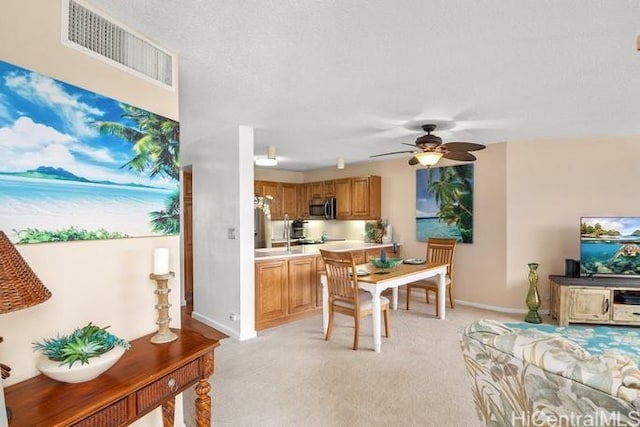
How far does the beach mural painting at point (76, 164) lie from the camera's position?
1.27 meters

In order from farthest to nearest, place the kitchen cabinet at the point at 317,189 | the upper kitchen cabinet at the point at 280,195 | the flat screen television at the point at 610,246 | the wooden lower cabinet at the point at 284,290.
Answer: the kitchen cabinet at the point at 317,189
the upper kitchen cabinet at the point at 280,195
the wooden lower cabinet at the point at 284,290
the flat screen television at the point at 610,246

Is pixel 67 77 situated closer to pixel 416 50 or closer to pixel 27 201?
pixel 27 201

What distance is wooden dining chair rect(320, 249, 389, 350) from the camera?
10.9 feet

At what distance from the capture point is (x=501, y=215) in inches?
179

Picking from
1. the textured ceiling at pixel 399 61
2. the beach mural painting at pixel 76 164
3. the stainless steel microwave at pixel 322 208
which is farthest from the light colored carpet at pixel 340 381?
the stainless steel microwave at pixel 322 208

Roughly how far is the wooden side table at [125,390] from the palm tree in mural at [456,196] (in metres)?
4.32

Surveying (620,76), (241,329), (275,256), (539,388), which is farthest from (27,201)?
(620,76)

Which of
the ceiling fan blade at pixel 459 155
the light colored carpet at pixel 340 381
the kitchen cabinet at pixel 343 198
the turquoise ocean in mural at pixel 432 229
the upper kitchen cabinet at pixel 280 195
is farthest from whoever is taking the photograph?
the upper kitchen cabinet at pixel 280 195

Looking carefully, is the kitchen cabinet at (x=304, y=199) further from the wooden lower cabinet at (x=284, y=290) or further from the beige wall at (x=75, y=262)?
the beige wall at (x=75, y=262)

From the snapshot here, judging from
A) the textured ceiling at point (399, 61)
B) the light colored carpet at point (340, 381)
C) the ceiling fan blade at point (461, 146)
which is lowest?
the light colored carpet at point (340, 381)

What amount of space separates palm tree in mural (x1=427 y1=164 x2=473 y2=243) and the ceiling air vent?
4272 mm

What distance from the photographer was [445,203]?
512cm

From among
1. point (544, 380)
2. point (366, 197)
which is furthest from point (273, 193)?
point (544, 380)

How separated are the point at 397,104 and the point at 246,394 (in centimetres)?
281
